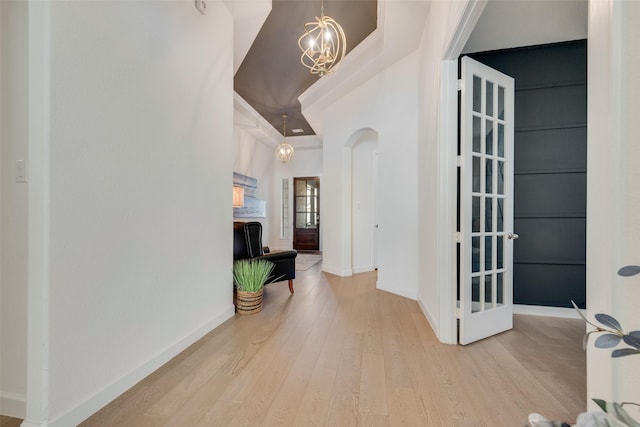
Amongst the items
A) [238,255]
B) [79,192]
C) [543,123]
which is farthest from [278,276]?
[543,123]

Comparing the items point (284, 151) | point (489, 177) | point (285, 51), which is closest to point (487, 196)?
point (489, 177)

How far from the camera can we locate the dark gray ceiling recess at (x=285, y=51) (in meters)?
2.86

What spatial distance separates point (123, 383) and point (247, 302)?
1284 mm

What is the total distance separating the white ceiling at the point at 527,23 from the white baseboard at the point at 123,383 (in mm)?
3608

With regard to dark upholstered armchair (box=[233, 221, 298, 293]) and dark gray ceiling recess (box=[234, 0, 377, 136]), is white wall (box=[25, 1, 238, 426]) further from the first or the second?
dark gray ceiling recess (box=[234, 0, 377, 136])

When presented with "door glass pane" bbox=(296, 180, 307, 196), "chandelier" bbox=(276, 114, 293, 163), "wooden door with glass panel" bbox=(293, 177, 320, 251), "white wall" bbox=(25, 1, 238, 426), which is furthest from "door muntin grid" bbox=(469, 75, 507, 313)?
"door glass pane" bbox=(296, 180, 307, 196)

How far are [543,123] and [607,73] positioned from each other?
103 inches

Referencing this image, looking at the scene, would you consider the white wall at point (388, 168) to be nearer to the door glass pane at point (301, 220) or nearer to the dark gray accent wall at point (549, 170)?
the dark gray accent wall at point (549, 170)

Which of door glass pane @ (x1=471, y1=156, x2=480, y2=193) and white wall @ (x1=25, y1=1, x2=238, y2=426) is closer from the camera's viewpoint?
white wall @ (x1=25, y1=1, x2=238, y2=426)

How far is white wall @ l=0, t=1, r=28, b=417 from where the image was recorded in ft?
4.43

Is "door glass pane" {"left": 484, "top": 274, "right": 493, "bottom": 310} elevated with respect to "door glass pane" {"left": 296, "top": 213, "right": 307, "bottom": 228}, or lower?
lower

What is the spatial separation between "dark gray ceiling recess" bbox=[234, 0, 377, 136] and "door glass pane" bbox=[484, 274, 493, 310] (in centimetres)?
289

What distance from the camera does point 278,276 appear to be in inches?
132

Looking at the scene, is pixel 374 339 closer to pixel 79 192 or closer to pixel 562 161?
pixel 79 192
